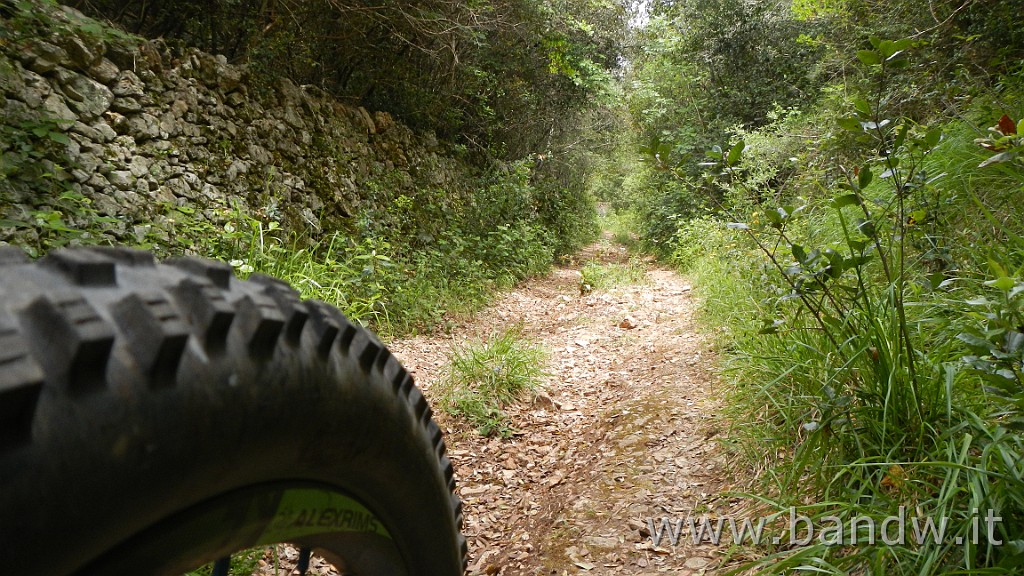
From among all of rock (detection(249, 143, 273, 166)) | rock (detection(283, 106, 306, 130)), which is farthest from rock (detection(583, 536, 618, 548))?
rock (detection(283, 106, 306, 130))

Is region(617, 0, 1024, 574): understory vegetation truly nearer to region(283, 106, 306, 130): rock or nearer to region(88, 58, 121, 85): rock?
region(88, 58, 121, 85): rock

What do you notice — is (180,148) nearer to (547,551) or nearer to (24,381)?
(547,551)

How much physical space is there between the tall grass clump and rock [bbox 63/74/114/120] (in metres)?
4.50

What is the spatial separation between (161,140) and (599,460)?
4.44 m

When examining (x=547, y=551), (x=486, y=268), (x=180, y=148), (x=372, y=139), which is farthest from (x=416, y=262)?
(x=547, y=551)

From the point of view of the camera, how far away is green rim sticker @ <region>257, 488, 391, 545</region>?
2.49 ft

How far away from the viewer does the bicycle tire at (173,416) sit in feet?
1.47

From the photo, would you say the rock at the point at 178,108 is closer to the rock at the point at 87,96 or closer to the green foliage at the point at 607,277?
the rock at the point at 87,96

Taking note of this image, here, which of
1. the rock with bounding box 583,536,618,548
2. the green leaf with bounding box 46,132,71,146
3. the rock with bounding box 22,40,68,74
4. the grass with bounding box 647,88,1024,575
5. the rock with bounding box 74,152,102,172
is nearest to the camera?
the grass with bounding box 647,88,1024,575

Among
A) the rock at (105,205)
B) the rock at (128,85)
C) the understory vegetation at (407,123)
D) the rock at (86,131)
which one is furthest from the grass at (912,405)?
the rock at (128,85)

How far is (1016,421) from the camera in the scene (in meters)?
1.28

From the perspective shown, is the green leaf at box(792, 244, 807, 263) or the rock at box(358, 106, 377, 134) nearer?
the green leaf at box(792, 244, 807, 263)

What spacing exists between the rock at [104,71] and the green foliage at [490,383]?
11.5ft

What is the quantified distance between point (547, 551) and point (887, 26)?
5.50 m
